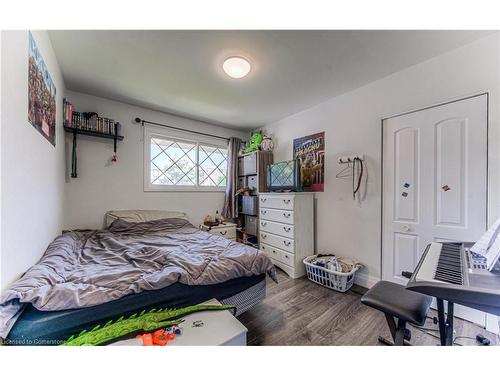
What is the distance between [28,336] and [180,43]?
2.02 m

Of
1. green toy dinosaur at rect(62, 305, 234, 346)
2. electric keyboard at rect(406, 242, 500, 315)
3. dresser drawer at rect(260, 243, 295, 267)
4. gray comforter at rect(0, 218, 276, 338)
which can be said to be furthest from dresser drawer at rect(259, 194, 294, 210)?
green toy dinosaur at rect(62, 305, 234, 346)

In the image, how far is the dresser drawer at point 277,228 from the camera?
8.39 ft

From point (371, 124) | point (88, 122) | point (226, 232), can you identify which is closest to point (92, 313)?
point (226, 232)

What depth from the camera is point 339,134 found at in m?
2.49

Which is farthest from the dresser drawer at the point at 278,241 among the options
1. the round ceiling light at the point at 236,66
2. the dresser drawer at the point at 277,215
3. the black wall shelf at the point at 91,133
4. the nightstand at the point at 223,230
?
the black wall shelf at the point at 91,133

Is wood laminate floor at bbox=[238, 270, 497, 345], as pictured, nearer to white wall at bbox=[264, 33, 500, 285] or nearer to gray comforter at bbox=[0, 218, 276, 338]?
gray comforter at bbox=[0, 218, 276, 338]

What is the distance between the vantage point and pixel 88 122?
239cm

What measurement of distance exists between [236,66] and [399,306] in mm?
2167

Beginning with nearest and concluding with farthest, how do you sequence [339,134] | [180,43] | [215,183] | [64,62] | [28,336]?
[28,336]
[180,43]
[64,62]
[339,134]
[215,183]

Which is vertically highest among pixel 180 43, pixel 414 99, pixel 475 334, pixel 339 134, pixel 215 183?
pixel 180 43

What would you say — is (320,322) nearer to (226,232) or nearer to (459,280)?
(459,280)
